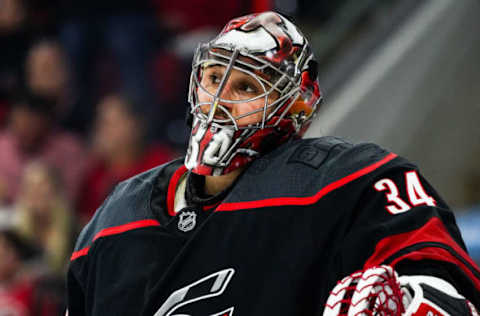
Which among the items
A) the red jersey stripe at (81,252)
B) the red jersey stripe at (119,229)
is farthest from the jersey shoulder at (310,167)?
the red jersey stripe at (81,252)

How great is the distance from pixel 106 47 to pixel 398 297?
10.4ft

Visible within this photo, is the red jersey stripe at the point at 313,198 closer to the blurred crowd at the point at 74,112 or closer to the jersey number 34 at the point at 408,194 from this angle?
the jersey number 34 at the point at 408,194

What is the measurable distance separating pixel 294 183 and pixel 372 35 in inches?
115

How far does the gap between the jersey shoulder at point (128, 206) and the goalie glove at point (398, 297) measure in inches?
22.0

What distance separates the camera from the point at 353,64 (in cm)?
445

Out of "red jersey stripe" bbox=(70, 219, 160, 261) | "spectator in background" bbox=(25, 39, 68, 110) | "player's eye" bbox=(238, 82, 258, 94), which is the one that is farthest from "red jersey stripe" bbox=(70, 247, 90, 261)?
"spectator in background" bbox=(25, 39, 68, 110)

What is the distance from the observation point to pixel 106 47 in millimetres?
4363

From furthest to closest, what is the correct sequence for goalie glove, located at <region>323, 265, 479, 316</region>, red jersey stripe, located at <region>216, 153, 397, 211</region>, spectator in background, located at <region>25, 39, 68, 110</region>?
spectator in background, located at <region>25, 39, 68, 110</region>
red jersey stripe, located at <region>216, 153, 397, 211</region>
goalie glove, located at <region>323, 265, 479, 316</region>

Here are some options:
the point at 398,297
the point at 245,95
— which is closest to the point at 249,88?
the point at 245,95

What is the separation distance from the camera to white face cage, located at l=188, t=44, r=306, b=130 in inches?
70.5

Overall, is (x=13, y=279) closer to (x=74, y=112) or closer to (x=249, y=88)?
(x=74, y=112)

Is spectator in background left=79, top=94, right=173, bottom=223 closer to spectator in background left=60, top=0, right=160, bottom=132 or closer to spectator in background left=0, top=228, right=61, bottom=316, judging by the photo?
spectator in background left=60, top=0, right=160, bottom=132

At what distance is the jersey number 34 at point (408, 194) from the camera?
5.16 feet

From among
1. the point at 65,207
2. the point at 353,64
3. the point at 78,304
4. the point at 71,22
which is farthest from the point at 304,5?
the point at 78,304
